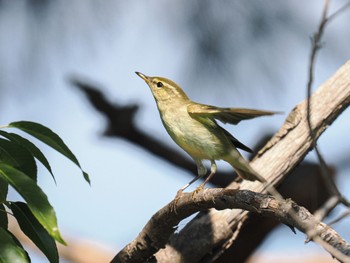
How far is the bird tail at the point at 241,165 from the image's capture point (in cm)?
305

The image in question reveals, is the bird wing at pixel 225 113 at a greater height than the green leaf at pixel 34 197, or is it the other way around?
the bird wing at pixel 225 113

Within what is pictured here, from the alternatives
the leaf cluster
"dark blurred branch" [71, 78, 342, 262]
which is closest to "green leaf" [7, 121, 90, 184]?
the leaf cluster

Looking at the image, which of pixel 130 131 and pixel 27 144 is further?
pixel 130 131

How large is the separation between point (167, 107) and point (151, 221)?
645 millimetres

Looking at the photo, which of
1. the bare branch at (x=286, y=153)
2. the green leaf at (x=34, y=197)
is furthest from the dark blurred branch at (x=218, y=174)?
the green leaf at (x=34, y=197)

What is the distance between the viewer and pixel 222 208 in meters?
2.43

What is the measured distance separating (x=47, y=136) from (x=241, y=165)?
110 cm

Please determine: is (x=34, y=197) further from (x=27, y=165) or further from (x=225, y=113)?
(x=225, y=113)

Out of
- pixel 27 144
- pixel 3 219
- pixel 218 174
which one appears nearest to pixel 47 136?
pixel 27 144

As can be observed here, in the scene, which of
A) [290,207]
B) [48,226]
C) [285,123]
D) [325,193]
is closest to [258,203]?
[290,207]

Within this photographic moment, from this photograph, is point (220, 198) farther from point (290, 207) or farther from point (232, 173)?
point (232, 173)

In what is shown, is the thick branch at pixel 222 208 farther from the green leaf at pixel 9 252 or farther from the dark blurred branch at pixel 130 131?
the dark blurred branch at pixel 130 131

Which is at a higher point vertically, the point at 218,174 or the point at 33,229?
the point at 218,174

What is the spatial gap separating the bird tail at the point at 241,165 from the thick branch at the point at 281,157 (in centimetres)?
28
